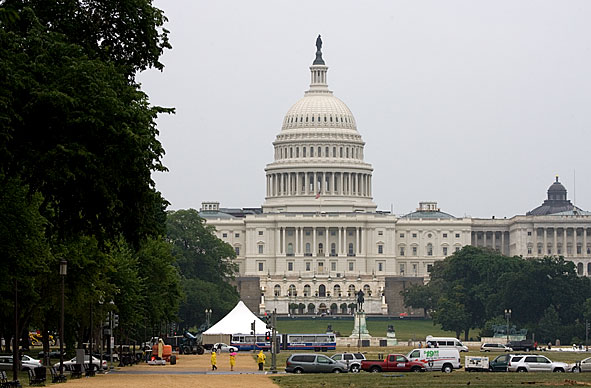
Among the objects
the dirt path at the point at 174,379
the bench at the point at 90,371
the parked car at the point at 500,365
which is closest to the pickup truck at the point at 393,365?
the parked car at the point at 500,365

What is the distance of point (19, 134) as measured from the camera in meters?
37.5

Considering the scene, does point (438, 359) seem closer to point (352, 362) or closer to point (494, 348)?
point (352, 362)

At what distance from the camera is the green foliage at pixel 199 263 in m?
153

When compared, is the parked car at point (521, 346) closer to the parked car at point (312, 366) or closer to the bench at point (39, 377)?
the parked car at point (312, 366)

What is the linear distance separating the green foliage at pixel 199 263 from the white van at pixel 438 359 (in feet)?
247

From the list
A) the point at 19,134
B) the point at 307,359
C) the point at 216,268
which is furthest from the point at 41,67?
the point at 216,268

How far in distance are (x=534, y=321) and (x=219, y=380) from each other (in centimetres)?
9845

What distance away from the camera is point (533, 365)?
241ft

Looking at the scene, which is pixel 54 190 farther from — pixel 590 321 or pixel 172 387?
pixel 590 321

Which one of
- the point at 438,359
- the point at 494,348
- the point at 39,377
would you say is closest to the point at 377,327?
the point at 494,348

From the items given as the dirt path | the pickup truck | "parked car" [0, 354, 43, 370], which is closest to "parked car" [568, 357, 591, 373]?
the pickup truck

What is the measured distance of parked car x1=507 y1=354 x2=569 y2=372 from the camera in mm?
73250

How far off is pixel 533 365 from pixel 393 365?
6.77 meters

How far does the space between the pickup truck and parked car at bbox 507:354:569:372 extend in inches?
179
